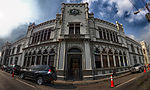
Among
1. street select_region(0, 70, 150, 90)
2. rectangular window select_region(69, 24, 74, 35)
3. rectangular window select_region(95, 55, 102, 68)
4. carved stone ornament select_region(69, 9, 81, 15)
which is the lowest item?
street select_region(0, 70, 150, 90)

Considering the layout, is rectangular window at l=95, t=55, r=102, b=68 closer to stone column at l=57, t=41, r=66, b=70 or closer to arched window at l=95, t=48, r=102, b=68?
arched window at l=95, t=48, r=102, b=68

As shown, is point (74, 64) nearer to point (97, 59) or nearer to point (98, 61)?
point (97, 59)

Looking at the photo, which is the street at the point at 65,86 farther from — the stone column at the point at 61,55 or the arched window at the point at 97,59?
the arched window at the point at 97,59

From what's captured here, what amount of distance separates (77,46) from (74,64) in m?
3.10

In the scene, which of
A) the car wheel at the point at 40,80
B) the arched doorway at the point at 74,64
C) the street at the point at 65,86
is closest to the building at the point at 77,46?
the arched doorway at the point at 74,64

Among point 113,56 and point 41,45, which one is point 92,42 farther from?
point 41,45

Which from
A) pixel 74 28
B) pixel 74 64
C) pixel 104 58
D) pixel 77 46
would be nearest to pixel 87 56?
pixel 77 46

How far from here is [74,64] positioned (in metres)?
10.4

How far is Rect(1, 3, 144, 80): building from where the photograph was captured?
10.2 metres

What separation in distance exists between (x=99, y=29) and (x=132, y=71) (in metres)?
11.2

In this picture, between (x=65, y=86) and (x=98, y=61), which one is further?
(x=98, y=61)

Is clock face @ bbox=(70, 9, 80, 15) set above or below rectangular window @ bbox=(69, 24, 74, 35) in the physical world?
above

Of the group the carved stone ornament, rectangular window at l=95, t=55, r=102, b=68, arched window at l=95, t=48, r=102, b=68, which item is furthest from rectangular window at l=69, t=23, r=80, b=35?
rectangular window at l=95, t=55, r=102, b=68

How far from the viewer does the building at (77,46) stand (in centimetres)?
1016
